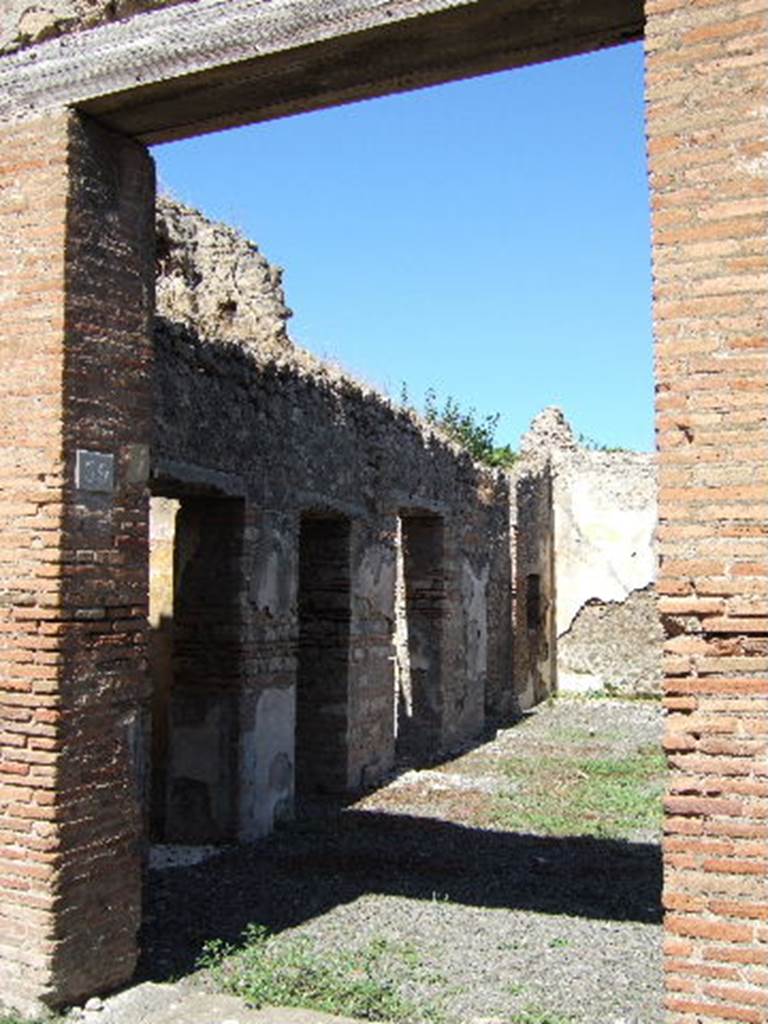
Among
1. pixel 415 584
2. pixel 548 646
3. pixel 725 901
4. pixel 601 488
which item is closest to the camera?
pixel 725 901

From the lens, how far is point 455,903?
6469 mm

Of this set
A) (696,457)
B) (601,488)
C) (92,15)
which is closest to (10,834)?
(696,457)

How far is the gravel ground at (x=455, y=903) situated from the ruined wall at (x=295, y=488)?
76cm

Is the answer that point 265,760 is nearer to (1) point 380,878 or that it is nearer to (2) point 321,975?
(1) point 380,878

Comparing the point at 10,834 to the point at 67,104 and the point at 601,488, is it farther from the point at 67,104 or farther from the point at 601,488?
the point at 601,488

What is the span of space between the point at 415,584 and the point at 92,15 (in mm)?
8251

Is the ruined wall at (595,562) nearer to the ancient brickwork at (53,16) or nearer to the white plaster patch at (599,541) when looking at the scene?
the white plaster patch at (599,541)

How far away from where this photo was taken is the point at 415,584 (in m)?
12.5

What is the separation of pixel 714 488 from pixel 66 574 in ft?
9.18

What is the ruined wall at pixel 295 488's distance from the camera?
7648mm

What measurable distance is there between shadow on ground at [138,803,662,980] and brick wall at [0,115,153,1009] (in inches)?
27.4

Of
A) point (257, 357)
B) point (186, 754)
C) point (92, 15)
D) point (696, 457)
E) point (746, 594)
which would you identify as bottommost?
point (186, 754)

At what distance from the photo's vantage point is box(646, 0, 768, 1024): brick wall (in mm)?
3539

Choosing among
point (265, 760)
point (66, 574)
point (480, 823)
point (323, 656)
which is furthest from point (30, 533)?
point (323, 656)
